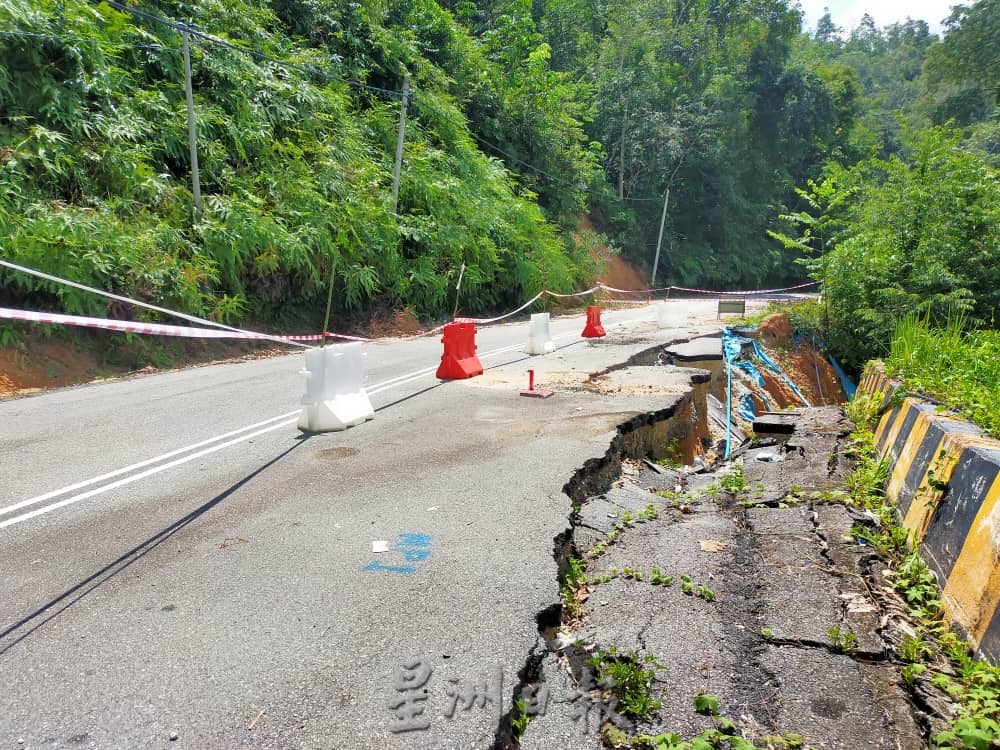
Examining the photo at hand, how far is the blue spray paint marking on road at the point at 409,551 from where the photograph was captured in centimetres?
368

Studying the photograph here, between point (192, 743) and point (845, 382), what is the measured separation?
1450 cm

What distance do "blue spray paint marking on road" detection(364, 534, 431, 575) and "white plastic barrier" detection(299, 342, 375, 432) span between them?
284 centimetres

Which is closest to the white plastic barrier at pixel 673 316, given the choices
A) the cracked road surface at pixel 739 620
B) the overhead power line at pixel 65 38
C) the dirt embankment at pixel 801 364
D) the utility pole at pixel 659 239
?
the dirt embankment at pixel 801 364

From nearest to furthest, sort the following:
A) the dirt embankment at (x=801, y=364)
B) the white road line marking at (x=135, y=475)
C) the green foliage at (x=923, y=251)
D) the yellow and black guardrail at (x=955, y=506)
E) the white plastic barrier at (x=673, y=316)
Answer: the yellow and black guardrail at (x=955, y=506)
the white road line marking at (x=135, y=475)
the green foliage at (x=923, y=251)
the dirt embankment at (x=801, y=364)
the white plastic barrier at (x=673, y=316)

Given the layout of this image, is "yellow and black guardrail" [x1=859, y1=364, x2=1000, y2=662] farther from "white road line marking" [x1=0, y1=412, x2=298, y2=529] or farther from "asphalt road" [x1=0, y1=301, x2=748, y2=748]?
"white road line marking" [x1=0, y1=412, x2=298, y2=529]

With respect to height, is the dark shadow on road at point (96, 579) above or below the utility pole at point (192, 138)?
below

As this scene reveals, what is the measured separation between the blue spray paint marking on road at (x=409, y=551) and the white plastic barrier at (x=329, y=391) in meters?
2.84

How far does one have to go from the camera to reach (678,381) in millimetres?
9383

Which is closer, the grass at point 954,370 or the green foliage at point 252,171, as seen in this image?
the grass at point 954,370

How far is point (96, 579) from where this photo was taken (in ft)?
11.7

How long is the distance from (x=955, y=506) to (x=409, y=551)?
309 cm

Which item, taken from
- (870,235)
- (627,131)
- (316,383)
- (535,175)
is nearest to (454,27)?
(535,175)

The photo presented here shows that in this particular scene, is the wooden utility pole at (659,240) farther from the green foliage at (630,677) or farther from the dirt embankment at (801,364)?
the green foliage at (630,677)

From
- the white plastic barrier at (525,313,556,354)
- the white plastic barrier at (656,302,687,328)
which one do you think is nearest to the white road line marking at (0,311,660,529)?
the white plastic barrier at (525,313,556,354)
